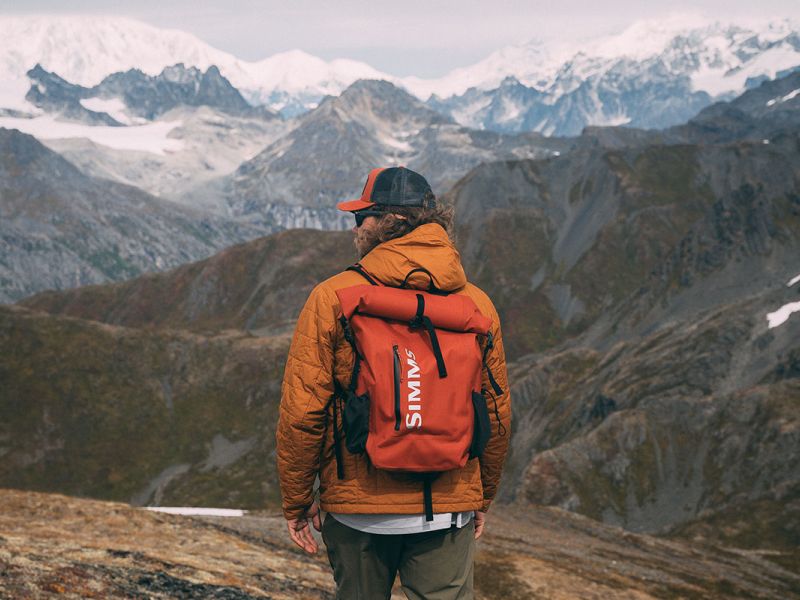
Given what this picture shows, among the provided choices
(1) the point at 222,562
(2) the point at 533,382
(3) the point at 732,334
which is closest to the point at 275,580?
(1) the point at 222,562

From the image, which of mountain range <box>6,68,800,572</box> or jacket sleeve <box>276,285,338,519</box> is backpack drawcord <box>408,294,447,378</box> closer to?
jacket sleeve <box>276,285,338,519</box>

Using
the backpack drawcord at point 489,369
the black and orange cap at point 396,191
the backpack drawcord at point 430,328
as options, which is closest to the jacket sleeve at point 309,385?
the backpack drawcord at point 430,328

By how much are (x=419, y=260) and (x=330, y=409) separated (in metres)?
2.05

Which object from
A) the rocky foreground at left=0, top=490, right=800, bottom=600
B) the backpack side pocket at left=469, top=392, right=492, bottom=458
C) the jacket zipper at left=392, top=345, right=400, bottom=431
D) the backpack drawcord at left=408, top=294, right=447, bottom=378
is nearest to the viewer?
the jacket zipper at left=392, top=345, right=400, bottom=431

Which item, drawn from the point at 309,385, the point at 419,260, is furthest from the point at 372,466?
the point at 419,260

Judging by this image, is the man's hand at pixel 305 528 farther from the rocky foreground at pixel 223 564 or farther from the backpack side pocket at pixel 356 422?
the rocky foreground at pixel 223 564

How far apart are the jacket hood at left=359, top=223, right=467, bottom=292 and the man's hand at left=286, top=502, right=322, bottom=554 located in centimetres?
305

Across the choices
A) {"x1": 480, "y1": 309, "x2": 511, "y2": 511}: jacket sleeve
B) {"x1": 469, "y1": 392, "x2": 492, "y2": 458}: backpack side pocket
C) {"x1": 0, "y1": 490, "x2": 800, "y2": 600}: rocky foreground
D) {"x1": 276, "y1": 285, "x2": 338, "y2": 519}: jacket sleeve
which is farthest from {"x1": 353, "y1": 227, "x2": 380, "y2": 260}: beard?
{"x1": 0, "y1": 490, "x2": 800, "y2": 600}: rocky foreground

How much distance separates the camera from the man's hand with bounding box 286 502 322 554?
9375 millimetres

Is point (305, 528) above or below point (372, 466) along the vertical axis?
below

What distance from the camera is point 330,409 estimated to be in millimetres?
8852

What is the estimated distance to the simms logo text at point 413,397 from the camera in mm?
8297

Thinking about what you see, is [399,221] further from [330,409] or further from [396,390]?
[330,409]

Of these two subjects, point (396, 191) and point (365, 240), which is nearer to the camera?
point (396, 191)
